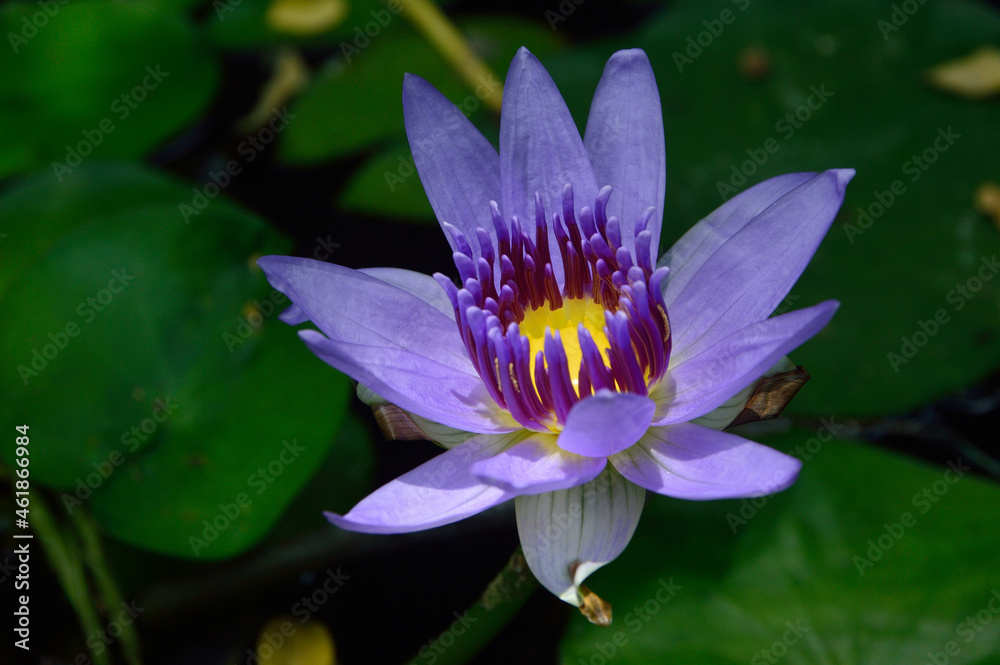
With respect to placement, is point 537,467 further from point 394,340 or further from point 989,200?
point 989,200

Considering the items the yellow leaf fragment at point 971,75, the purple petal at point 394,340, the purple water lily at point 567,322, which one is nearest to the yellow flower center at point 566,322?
the purple water lily at point 567,322

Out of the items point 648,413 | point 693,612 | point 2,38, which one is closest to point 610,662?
point 693,612

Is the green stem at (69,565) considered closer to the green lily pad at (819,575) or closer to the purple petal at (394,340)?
the purple petal at (394,340)

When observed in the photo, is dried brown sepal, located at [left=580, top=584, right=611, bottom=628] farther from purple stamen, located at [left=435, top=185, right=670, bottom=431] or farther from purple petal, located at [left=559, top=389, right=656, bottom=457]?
purple stamen, located at [left=435, top=185, right=670, bottom=431]

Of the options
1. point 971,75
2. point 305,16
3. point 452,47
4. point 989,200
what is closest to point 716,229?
point 989,200

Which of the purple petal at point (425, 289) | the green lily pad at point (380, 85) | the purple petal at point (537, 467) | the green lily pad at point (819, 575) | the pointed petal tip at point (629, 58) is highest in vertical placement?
the green lily pad at point (380, 85)

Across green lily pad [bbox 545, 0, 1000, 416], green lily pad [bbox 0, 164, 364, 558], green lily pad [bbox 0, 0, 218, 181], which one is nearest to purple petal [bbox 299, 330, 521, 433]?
green lily pad [bbox 0, 164, 364, 558]

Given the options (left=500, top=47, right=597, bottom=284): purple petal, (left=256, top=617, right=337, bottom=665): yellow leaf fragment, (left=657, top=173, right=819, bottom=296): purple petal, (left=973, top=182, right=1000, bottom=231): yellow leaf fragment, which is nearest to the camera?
(left=657, top=173, right=819, bottom=296): purple petal

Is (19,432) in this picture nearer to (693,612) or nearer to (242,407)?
(242,407)
